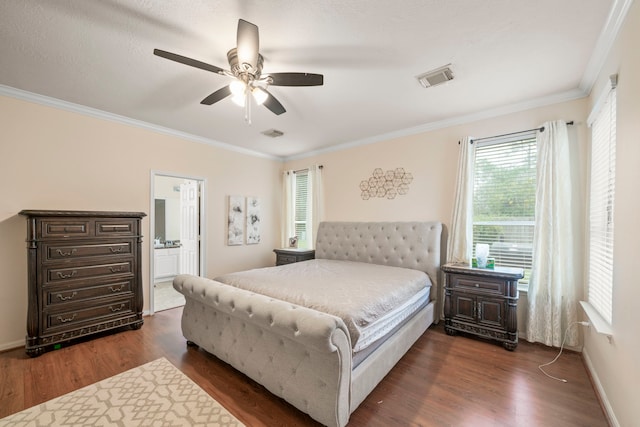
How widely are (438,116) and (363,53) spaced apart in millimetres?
1827

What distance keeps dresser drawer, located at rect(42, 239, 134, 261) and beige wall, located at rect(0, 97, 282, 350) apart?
1.57 ft

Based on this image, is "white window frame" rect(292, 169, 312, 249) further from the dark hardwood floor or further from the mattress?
the dark hardwood floor

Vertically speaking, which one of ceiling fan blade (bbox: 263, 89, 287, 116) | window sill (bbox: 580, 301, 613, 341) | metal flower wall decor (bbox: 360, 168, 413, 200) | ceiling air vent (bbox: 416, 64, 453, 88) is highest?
ceiling air vent (bbox: 416, 64, 453, 88)

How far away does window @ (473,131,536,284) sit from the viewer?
3.14 m

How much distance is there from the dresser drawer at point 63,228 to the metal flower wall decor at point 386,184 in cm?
382

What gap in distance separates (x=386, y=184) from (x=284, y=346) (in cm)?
309

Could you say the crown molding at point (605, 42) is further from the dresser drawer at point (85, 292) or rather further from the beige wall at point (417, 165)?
the dresser drawer at point (85, 292)

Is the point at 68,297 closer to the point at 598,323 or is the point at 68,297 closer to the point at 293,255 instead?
the point at 293,255

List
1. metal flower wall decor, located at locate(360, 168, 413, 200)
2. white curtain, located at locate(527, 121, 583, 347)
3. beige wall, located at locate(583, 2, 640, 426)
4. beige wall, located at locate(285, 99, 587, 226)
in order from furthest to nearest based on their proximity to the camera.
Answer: metal flower wall decor, located at locate(360, 168, 413, 200) < beige wall, located at locate(285, 99, 587, 226) < white curtain, located at locate(527, 121, 583, 347) < beige wall, located at locate(583, 2, 640, 426)

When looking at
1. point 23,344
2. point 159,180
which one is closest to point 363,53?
point 23,344

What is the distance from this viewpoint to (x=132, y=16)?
1.82 metres

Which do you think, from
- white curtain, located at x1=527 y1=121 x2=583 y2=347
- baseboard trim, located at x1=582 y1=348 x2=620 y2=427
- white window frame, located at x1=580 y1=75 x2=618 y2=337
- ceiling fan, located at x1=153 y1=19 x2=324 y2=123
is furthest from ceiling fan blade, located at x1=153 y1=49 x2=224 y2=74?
baseboard trim, located at x1=582 y1=348 x2=620 y2=427

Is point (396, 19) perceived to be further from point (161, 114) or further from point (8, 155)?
point (8, 155)

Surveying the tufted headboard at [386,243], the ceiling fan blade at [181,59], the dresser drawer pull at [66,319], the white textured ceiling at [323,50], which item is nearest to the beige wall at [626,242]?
the white textured ceiling at [323,50]
